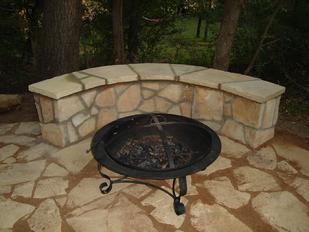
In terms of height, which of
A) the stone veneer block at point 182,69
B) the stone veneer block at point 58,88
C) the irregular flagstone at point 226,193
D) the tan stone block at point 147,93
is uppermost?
the stone veneer block at point 182,69

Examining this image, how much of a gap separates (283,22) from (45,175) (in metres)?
4.48

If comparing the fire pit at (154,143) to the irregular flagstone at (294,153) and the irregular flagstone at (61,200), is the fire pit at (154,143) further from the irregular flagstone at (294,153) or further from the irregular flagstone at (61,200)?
the irregular flagstone at (294,153)

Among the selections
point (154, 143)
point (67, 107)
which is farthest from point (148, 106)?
point (67, 107)

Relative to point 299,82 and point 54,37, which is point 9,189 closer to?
point 54,37

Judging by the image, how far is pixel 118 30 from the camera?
19.5ft

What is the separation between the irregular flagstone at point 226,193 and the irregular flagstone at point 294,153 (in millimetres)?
786

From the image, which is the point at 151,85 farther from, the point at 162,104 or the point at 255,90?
the point at 255,90

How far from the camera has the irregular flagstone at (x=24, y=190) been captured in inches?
113

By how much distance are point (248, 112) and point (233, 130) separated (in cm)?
33

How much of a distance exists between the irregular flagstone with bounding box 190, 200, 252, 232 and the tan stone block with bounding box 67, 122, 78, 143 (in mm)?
1566

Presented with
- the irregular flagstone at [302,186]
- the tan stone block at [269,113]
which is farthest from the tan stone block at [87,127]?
the irregular flagstone at [302,186]

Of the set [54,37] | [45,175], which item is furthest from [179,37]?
[45,175]

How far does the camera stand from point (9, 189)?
2.93 meters

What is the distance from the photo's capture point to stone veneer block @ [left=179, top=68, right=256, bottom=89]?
3.60 meters
